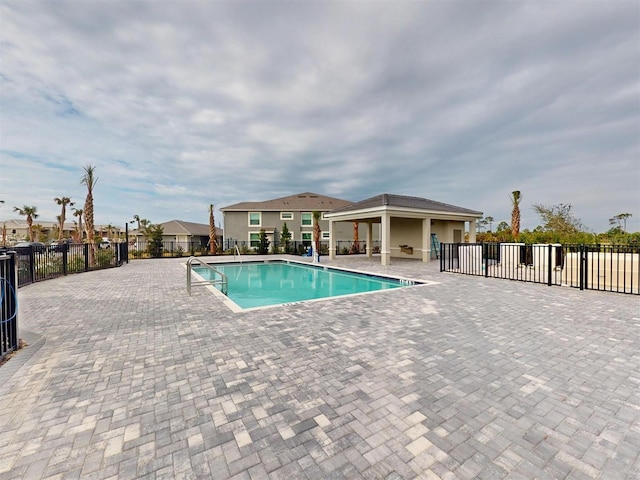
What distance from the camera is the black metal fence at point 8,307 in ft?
12.5

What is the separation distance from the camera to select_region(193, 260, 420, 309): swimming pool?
31.3 ft

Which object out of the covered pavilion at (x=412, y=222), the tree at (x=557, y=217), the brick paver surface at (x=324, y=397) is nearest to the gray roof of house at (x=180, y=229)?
the covered pavilion at (x=412, y=222)

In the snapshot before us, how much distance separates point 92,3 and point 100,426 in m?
10.4

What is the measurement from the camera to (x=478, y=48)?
33.4 feet

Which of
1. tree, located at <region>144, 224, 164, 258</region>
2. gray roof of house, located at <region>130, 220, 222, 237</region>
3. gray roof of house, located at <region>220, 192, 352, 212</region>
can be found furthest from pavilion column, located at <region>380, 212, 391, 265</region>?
gray roof of house, located at <region>130, 220, 222, 237</region>

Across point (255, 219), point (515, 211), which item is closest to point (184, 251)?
point (255, 219)

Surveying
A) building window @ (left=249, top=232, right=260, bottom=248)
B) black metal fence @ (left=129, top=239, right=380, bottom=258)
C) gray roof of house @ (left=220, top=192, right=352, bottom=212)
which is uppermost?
gray roof of house @ (left=220, top=192, right=352, bottom=212)

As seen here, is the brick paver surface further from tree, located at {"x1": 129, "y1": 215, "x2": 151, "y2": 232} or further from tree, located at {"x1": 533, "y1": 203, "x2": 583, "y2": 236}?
tree, located at {"x1": 129, "y1": 215, "x2": 151, "y2": 232}

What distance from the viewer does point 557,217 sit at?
934 inches

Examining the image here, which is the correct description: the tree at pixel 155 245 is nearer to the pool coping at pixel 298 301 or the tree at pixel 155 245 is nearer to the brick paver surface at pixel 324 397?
the pool coping at pixel 298 301

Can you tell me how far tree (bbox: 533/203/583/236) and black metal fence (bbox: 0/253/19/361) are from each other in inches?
1247

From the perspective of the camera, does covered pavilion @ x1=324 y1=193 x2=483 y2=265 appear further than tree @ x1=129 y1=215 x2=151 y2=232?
No

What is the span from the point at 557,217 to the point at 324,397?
29980 mm

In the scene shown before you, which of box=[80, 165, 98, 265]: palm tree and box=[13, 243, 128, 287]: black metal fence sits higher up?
box=[80, 165, 98, 265]: palm tree
